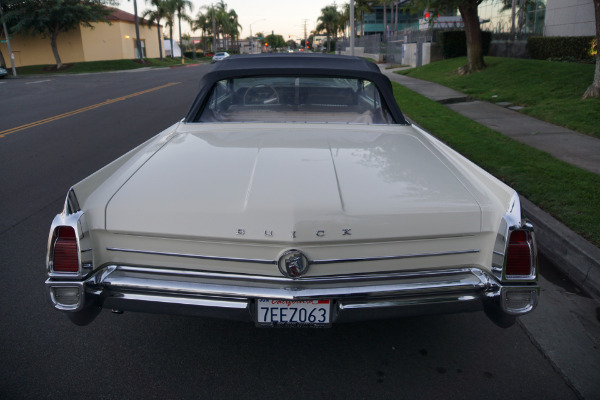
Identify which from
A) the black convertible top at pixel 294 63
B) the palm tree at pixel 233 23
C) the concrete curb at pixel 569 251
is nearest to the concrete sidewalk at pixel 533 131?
the concrete curb at pixel 569 251

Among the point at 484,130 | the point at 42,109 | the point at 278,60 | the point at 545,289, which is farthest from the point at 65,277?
the point at 42,109

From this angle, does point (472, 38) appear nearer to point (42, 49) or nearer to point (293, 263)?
point (293, 263)

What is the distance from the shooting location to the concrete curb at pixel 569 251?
376cm

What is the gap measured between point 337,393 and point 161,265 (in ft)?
3.71

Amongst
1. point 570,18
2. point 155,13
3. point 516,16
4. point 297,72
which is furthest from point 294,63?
point 155,13

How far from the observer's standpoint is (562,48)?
1864cm

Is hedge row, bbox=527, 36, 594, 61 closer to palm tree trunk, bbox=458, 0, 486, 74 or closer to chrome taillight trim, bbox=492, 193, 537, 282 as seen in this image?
palm tree trunk, bbox=458, 0, 486, 74

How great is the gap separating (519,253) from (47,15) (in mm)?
46684

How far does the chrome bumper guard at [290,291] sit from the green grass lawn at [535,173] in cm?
228

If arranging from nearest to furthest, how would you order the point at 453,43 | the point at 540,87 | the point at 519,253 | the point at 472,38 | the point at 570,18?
1. the point at 519,253
2. the point at 540,87
3. the point at 472,38
4. the point at 570,18
5. the point at 453,43

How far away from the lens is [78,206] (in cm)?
247

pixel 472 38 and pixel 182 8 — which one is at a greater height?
pixel 182 8

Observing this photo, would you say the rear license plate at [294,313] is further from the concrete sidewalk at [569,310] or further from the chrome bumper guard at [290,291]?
the concrete sidewalk at [569,310]

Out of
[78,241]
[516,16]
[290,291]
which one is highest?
[516,16]
